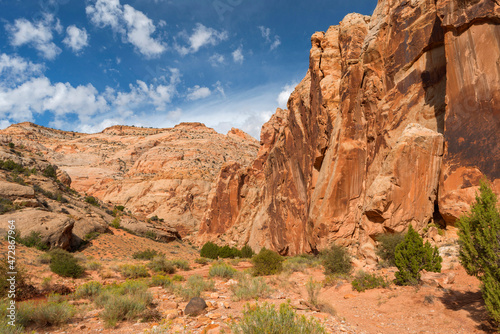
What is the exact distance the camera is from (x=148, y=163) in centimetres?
7281

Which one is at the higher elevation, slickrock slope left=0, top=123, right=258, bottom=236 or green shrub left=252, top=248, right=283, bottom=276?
slickrock slope left=0, top=123, right=258, bottom=236

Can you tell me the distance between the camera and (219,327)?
595 centimetres

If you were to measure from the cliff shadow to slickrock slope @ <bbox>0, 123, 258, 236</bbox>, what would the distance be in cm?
4663

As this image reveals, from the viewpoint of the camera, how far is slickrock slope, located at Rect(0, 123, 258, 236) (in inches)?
2277

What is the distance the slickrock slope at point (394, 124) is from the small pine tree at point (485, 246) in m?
7.12

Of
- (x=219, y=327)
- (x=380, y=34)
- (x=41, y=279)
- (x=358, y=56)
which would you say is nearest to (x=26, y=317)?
(x=219, y=327)

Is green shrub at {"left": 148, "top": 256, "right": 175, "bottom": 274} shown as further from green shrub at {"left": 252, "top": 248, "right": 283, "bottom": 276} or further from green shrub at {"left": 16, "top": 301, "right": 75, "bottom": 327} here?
green shrub at {"left": 16, "top": 301, "right": 75, "bottom": 327}

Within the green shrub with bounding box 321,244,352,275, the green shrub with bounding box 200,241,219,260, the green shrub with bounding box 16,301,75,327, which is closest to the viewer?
the green shrub with bounding box 16,301,75,327

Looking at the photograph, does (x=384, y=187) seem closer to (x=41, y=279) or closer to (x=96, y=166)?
(x=41, y=279)

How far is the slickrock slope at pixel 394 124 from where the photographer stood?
12.3m

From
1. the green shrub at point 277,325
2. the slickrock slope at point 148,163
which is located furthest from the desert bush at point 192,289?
the slickrock slope at point 148,163

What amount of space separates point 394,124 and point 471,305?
12080 millimetres

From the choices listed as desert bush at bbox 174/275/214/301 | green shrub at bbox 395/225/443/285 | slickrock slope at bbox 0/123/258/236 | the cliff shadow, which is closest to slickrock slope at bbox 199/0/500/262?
green shrub at bbox 395/225/443/285

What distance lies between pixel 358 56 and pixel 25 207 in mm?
30421
